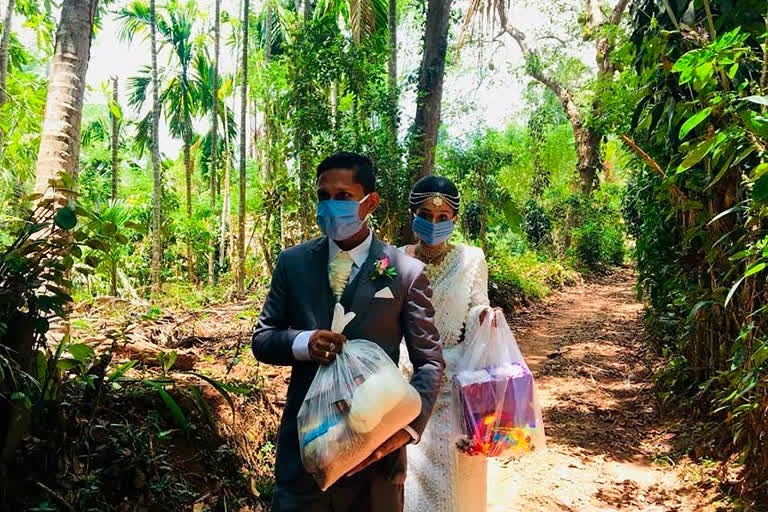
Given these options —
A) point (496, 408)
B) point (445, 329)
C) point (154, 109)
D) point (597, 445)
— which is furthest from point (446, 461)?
point (154, 109)

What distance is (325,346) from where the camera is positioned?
156 cm

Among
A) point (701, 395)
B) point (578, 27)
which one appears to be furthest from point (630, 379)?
point (578, 27)

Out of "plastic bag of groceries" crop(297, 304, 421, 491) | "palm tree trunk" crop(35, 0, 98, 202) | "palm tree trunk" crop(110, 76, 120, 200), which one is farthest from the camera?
"palm tree trunk" crop(110, 76, 120, 200)

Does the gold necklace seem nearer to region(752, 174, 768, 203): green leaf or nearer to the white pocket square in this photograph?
the white pocket square

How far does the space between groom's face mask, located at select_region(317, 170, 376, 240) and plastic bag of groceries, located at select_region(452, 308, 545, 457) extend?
1.05m

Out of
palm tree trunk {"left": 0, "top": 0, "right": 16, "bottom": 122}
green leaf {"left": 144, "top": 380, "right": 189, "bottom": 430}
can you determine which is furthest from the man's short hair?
palm tree trunk {"left": 0, "top": 0, "right": 16, "bottom": 122}

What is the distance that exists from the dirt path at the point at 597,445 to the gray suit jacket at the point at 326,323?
234 centimetres

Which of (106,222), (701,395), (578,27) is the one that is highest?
(578,27)

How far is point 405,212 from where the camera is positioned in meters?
7.84

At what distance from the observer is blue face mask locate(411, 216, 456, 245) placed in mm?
2879

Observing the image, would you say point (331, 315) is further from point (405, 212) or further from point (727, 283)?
point (405, 212)

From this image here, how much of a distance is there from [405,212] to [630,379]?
3.50 meters

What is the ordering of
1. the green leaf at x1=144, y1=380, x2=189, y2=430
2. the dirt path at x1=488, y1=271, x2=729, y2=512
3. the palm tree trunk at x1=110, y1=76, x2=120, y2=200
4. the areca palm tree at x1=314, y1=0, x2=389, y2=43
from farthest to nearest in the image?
the palm tree trunk at x1=110, y1=76, x2=120, y2=200 → the areca palm tree at x1=314, y1=0, x2=389, y2=43 → the dirt path at x1=488, y1=271, x2=729, y2=512 → the green leaf at x1=144, y1=380, x2=189, y2=430

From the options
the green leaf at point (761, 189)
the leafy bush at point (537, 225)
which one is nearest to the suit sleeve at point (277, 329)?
the green leaf at point (761, 189)
